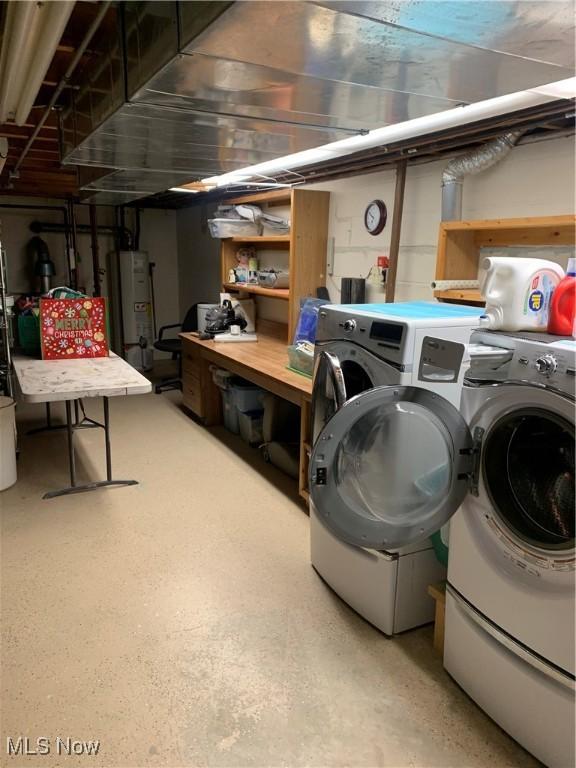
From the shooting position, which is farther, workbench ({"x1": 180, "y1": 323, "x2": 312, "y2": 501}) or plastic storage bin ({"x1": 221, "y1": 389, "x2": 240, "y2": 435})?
plastic storage bin ({"x1": 221, "y1": 389, "x2": 240, "y2": 435})

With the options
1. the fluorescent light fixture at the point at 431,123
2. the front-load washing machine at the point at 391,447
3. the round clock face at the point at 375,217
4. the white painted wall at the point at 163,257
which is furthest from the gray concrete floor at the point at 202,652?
the white painted wall at the point at 163,257

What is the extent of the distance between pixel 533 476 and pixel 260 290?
311cm

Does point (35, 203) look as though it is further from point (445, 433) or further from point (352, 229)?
point (445, 433)

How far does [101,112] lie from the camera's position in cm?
221

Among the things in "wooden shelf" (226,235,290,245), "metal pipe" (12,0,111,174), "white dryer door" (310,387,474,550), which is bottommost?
"white dryer door" (310,387,474,550)

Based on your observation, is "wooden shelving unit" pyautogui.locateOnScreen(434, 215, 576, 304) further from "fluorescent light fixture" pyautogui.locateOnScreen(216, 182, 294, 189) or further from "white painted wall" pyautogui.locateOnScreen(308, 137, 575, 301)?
"fluorescent light fixture" pyautogui.locateOnScreen(216, 182, 294, 189)

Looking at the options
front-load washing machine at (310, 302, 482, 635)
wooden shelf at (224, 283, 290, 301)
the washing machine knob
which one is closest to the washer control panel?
the washing machine knob

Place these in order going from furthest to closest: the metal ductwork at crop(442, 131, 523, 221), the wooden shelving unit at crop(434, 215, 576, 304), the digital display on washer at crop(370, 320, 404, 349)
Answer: the metal ductwork at crop(442, 131, 523, 221) → the wooden shelving unit at crop(434, 215, 576, 304) → the digital display on washer at crop(370, 320, 404, 349)

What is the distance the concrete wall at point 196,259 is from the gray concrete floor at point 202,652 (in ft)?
12.7

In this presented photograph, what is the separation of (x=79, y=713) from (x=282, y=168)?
3.50 m

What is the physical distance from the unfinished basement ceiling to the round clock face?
0.97 m

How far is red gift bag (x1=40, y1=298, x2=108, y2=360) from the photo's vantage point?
3.63m

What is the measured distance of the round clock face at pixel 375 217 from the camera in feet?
11.0

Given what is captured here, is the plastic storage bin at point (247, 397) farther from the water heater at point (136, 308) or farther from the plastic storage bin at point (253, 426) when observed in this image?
the water heater at point (136, 308)
